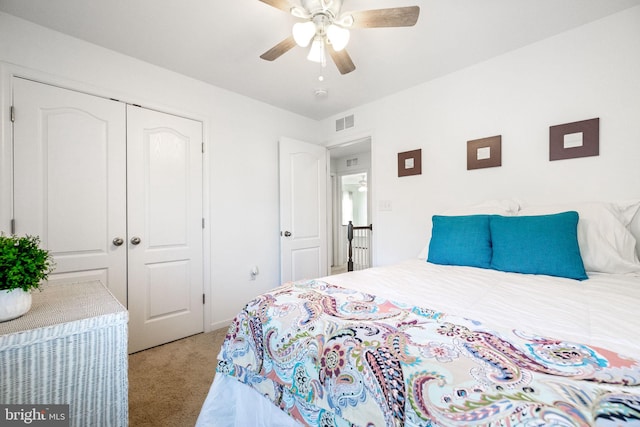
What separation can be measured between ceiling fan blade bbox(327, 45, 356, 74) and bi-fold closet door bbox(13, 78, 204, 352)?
5.09 feet

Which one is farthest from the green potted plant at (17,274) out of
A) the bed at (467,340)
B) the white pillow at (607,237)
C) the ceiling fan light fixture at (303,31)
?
the white pillow at (607,237)

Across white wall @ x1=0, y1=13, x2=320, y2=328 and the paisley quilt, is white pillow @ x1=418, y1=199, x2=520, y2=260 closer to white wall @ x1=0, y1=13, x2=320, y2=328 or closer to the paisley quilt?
the paisley quilt

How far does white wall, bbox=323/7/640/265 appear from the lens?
1773mm

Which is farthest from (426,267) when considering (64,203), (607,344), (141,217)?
(64,203)

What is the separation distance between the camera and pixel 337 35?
158 centimetres

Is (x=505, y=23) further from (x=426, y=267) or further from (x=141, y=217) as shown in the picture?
(x=141, y=217)

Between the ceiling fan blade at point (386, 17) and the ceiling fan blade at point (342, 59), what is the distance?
9.4 inches

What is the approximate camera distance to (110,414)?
958 millimetres

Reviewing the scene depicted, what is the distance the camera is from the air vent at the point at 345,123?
340 centimetres

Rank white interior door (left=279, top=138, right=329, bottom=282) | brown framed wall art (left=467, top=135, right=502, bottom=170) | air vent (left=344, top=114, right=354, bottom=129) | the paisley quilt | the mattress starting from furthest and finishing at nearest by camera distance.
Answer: air vent (left=344, top=114, right=354, bottom=129), white interior door (left=279, top=138, right=329, bottom=282), brown framed wall art (left=467, top=135, right=502, bottom=170), the mattress, the paisley quilt

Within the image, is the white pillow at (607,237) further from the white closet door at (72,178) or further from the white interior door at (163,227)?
the white closet door at (72,178)

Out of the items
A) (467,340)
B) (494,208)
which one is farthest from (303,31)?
(494,208)

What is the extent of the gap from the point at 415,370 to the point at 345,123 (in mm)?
3200

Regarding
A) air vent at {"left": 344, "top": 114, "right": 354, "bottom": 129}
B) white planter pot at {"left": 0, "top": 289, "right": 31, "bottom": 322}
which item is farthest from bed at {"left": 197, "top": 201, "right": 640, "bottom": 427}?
air vent at {"left": 344, "top": 114, "right": 354, "bottom": 129}
